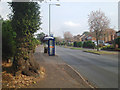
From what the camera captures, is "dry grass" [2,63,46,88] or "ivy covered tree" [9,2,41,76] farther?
"ivy covered tree" [9,2,41,76]

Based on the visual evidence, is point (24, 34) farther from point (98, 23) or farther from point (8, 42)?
point (98, 23)

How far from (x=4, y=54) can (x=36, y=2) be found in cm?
346

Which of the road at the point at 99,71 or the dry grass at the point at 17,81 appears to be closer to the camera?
the dry grass at the point at 17,81

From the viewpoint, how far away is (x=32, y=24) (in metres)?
5.73

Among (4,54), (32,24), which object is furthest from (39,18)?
(4,54)

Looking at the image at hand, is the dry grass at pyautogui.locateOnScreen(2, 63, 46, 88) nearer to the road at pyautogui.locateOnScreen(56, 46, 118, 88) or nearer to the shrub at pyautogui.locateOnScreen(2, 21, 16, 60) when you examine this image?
the shrub at pyautogui.locateOnScreen(2, 21, 16, 60)

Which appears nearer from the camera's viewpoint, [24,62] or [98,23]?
[24,62]

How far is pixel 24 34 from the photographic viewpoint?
17.8ft

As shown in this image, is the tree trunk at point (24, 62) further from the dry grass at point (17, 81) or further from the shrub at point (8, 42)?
the shrub at point (8, 42)

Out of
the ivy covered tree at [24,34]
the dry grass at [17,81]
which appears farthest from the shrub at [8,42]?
the dry grass at [17,81]

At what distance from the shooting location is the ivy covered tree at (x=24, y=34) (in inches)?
207

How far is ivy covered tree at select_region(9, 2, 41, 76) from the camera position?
17.2 feet

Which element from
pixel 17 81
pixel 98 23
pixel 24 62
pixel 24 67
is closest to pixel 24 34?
pixel 24 62

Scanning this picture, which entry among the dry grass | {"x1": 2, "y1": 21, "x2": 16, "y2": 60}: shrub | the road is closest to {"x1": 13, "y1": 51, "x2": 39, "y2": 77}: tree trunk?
the dry grass
